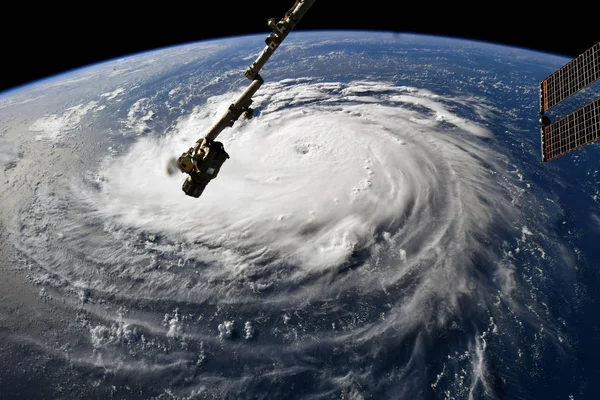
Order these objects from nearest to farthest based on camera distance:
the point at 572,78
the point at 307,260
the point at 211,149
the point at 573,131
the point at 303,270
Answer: the point at 211,149 < the point at 573,131 < the point at 572,78 < the point at 303,270 < the point at 307,260

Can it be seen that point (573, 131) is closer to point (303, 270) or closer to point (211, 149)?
point (211, 149)

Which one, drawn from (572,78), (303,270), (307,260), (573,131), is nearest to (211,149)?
(303,270)

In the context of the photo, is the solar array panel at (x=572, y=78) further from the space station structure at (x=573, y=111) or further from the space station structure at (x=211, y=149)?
the space station structure at (x=211, y=149)

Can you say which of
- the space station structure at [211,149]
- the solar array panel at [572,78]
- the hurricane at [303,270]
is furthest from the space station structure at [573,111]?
the space station structure at [211,149]

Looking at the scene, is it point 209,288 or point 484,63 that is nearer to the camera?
point 209,288

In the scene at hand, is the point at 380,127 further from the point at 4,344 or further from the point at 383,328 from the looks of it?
the point at 4,344

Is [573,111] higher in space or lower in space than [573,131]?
higher

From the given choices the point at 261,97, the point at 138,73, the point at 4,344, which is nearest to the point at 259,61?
the point at 4,344
